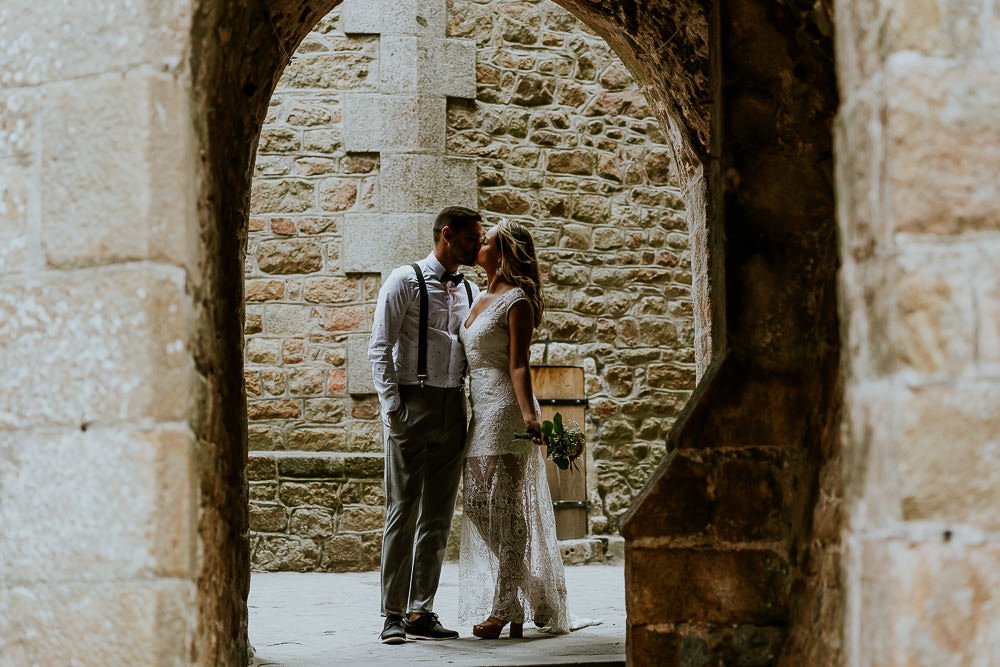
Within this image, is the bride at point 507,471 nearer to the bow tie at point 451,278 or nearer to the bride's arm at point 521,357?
the bride's arm at point 521,357

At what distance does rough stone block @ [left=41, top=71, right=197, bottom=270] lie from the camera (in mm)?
2080

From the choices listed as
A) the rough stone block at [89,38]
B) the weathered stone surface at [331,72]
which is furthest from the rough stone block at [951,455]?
the weathered stone surface at [331,72]

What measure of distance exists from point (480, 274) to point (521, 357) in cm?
352

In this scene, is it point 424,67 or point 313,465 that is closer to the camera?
point 313,465

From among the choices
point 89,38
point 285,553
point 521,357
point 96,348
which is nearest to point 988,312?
point 96,348

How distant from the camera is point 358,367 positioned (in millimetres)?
7938

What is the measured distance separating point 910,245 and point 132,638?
4.82 ft

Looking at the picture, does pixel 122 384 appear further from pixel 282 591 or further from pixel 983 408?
pixel 282 591

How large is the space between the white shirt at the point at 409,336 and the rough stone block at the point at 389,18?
359 cm

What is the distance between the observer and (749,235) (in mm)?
3383

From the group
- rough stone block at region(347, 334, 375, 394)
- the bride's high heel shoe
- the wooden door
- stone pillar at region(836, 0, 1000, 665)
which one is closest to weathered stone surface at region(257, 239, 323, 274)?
rough stone block at region(347, 334, 375, 394)

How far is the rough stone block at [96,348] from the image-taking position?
6.80 ft

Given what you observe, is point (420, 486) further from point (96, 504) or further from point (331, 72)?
point (331, 72)

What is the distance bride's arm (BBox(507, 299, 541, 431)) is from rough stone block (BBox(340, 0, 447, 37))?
3.91 meters
